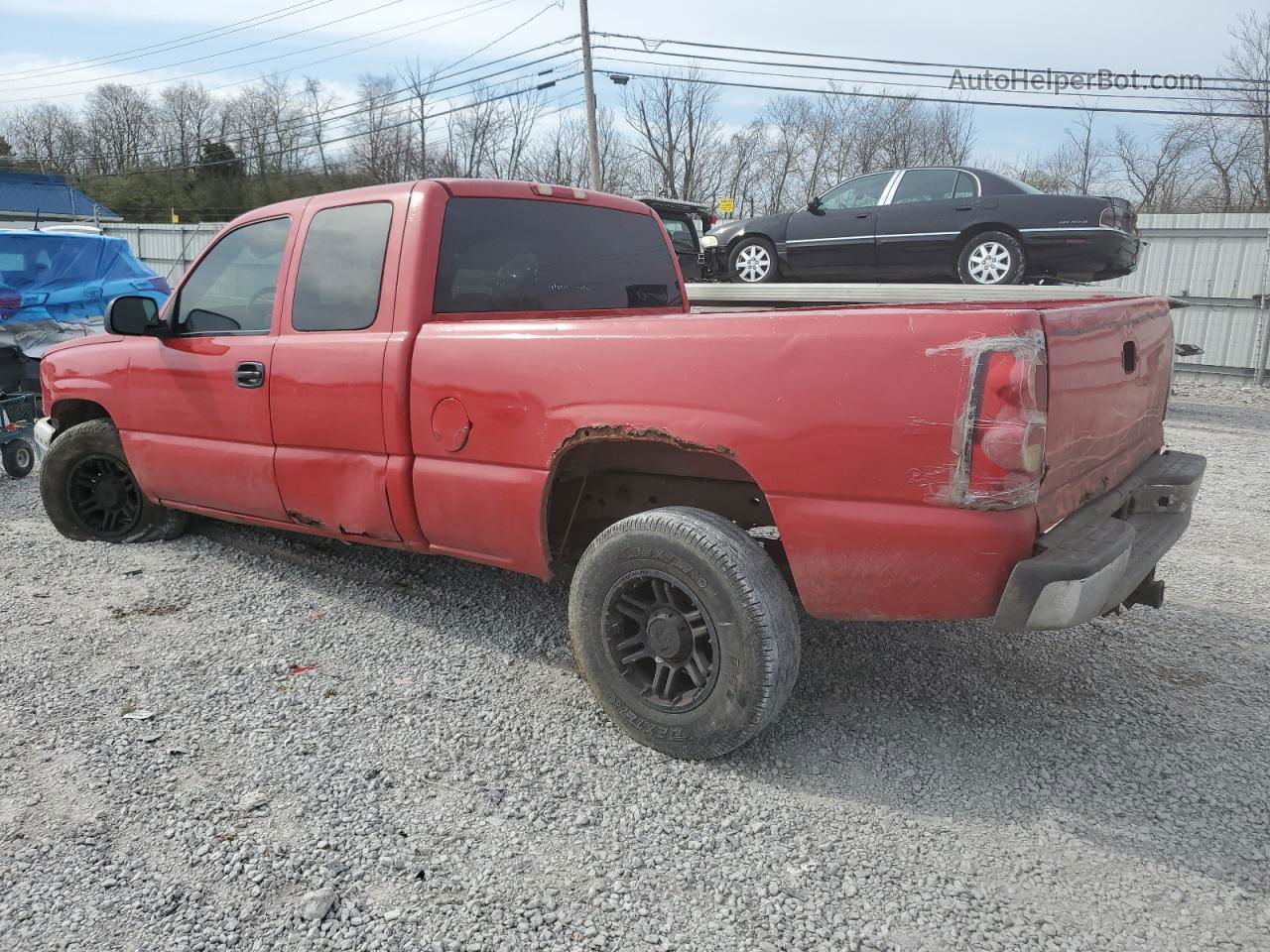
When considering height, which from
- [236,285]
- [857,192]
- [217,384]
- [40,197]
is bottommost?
[217,384]

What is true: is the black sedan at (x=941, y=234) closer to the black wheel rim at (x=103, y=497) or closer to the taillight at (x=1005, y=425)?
the taillight at (x=1005, y=425)

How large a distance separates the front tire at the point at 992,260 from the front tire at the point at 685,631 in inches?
329

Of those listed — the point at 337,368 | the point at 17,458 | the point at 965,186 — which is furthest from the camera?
the point at 965,186

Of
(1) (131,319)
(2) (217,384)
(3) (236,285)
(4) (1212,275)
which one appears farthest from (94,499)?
(4) (1212,275)

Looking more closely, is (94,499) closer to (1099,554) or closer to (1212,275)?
(1099,554)

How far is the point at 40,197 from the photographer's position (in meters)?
39.4

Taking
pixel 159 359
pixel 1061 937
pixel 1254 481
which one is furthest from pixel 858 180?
pixel 1061 937

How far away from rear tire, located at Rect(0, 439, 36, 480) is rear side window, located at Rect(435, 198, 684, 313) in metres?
5.49

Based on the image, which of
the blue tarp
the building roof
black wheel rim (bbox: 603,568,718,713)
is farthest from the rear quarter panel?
the building roof

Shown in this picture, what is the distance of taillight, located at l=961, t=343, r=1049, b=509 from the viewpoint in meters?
2.24

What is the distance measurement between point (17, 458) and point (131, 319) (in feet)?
12.9

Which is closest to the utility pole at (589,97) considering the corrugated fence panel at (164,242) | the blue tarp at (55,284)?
the corrugated fence panel at (164,242)

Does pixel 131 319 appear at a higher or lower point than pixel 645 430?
higher

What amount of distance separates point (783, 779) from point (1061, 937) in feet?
2.89
